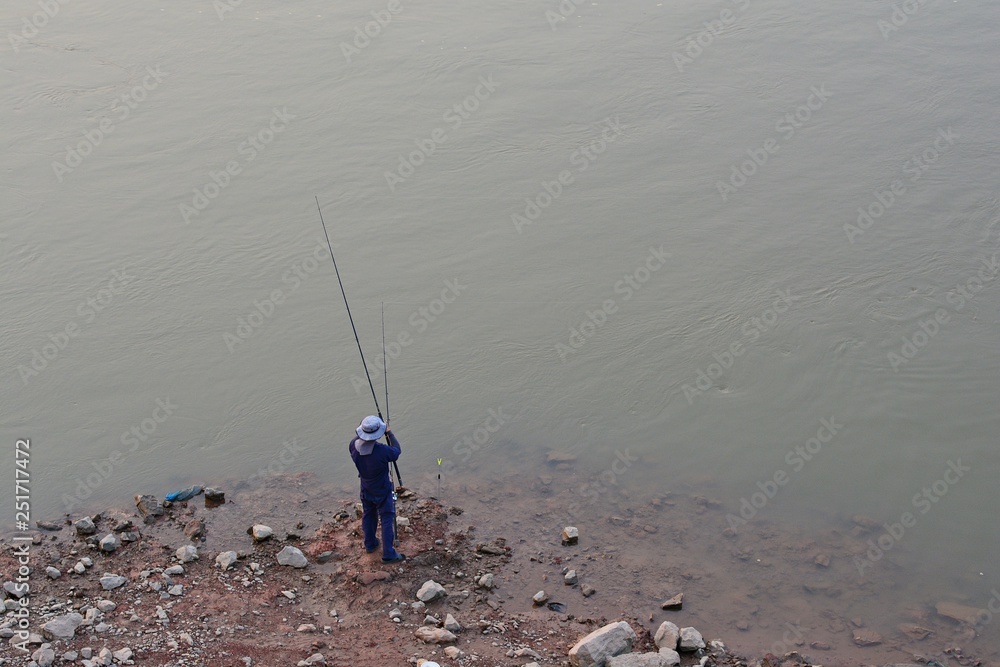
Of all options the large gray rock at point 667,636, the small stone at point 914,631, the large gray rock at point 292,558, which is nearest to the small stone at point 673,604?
the large gray rock at point 667,636

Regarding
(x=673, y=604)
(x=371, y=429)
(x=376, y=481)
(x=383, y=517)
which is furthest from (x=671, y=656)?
(x=371, y=429)

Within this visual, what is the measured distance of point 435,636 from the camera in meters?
5.91

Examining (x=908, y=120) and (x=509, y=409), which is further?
(x=908, y=120)

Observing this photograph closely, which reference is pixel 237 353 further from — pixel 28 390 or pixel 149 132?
pixel 149 132

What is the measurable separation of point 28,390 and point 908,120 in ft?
33.9

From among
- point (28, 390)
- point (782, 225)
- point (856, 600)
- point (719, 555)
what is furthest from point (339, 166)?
point (856, 600)

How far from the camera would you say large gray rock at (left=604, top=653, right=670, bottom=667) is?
5.63 meters

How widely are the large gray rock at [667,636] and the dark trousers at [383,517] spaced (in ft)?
6.05

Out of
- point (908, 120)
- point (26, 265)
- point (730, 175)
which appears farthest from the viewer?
point (908, 120)

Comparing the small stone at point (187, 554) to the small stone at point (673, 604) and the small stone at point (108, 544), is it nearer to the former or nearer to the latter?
the small stone at point (108, 544)

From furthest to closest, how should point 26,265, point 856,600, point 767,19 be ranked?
point 767,19
point 26,265
point 856,600

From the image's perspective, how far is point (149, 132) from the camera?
12367 mm

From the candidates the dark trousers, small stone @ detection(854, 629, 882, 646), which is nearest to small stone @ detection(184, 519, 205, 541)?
the dark trousers

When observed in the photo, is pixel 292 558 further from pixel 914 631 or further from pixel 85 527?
pixel 914 631
